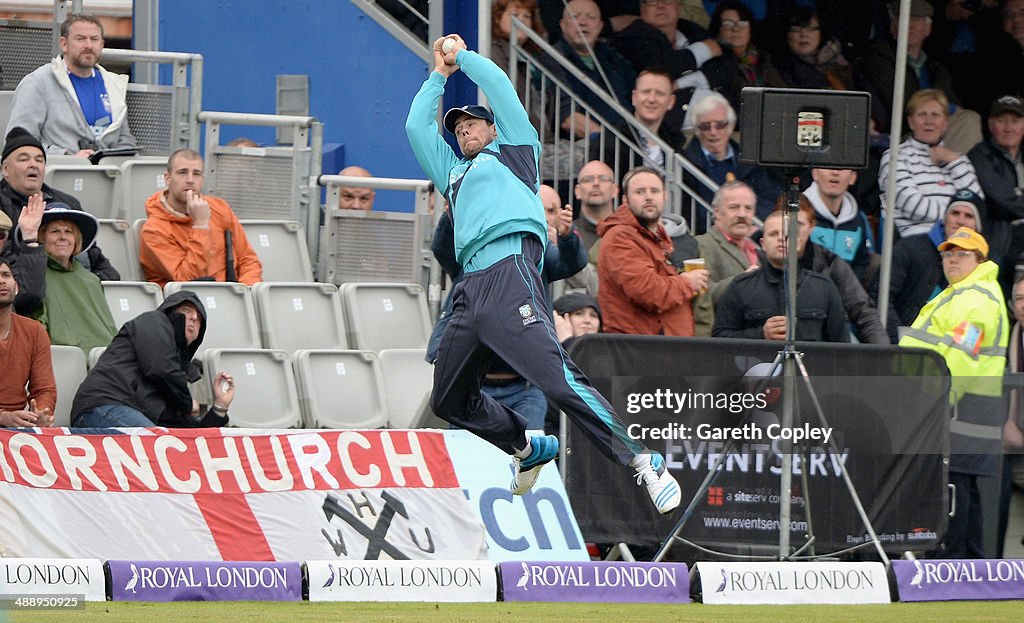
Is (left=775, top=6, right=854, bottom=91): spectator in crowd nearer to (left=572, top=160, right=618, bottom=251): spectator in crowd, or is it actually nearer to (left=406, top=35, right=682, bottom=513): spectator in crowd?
(left=572, top=160, right=618, bottom=251): spectator in crowd

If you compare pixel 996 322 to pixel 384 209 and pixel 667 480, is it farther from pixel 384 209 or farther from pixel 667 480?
pixel 384 209

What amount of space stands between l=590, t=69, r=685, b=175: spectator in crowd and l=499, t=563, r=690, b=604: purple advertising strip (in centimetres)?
399

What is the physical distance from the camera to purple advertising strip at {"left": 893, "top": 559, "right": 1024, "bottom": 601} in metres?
8.69

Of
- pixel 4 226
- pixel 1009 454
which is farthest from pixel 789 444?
pixel 4 226

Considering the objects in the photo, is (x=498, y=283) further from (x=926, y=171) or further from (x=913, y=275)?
(x=926, y=171)

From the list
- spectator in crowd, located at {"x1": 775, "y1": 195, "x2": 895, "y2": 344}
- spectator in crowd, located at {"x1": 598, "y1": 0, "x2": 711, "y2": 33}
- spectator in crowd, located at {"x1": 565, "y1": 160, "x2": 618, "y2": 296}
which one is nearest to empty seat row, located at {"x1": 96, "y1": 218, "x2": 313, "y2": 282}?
spectator in crowd, located at {"x1": 565, "y1": 160, "x2": 618, "y2": 296}

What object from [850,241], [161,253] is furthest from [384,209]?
[850,241]

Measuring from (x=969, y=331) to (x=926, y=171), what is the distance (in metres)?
2.66

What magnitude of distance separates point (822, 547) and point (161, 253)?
4.43 metres

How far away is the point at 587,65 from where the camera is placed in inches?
488

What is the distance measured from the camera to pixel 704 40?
12688 millimetres

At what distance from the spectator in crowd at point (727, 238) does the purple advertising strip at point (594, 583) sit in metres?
2.38

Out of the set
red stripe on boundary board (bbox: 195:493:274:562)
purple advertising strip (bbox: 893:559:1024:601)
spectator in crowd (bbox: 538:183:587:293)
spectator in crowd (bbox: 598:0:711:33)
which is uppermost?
spectator in crowd (bbox: 598:0:711:33)

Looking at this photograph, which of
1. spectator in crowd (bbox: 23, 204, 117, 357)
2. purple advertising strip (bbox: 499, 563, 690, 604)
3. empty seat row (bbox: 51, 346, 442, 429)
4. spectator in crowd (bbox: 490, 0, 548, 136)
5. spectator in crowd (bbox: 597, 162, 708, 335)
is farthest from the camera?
spectator in crowd (bbox: 490, 0, 548, 136)
